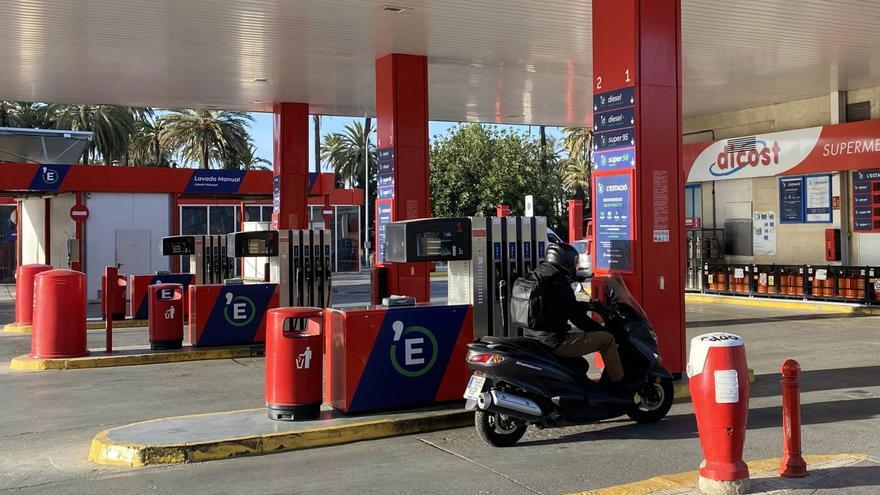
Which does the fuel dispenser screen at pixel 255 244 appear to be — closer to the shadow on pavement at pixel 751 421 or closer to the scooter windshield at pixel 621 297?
the scooter windshield at pixel 621 297

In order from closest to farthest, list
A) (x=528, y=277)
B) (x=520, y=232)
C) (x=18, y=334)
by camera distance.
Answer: (x=528, y=277) < (x=520, y=232) < (x=18, y=334)

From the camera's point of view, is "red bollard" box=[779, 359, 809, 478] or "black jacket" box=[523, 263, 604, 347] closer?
"red bollard" box=[779, 359, 809, 478]

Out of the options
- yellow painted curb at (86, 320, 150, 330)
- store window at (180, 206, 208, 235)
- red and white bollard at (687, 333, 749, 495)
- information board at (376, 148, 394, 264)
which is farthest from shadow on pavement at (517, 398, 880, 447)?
store window at (180, 206, 208, 235)

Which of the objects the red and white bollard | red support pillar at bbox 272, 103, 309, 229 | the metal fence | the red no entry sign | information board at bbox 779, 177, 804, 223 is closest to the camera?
the red and white bollard

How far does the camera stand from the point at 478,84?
18922 millimetres

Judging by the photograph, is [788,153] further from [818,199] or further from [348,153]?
[348,153]

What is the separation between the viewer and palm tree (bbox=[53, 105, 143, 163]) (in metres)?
37.5

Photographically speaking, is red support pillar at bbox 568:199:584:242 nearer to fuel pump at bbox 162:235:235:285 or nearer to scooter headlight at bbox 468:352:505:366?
fuel pump at bbox 162:235:235:285

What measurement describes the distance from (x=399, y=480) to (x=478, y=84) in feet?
45.4

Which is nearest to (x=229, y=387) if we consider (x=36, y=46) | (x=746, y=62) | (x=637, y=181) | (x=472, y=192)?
(x=637, y=181)

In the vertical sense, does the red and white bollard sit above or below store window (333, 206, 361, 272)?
below

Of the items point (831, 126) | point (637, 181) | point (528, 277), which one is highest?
point (831, 126)

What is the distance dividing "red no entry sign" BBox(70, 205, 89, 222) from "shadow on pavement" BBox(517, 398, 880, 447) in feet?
63.5

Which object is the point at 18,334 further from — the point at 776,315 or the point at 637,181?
the point at 776,315
